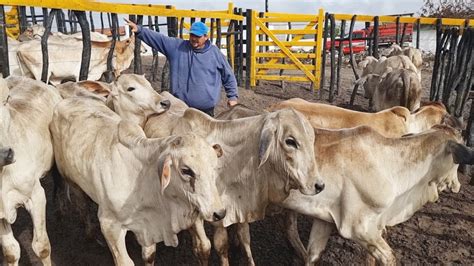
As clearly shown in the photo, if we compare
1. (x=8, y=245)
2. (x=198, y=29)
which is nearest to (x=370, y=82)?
(x=198, y=29)

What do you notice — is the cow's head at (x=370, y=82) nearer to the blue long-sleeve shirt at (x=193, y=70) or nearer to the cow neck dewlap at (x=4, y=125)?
the blue long-sleeve shirt at (x=193, y=70)

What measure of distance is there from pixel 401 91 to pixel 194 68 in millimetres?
3814

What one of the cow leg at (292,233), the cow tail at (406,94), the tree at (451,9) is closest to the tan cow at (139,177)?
the cow leg at (292,233)

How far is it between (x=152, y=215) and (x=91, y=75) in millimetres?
7487

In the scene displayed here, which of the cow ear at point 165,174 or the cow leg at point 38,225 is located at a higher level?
the cow ear at point 165,174

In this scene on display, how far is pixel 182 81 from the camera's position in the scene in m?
5.37

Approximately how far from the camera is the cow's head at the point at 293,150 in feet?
11.0

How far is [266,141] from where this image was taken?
3385 millimetres

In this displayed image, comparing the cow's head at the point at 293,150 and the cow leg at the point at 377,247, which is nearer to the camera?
the cow's head at the point at 293,150

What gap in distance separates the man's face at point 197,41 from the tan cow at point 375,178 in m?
1.88

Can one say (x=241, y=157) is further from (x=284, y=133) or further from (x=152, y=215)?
(x=152, y=215)

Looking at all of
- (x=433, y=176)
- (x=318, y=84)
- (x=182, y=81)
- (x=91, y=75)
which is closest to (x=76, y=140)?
(x=182, y=81)

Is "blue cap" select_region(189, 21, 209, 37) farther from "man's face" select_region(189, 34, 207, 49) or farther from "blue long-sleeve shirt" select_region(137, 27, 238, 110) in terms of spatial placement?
"blue long-sleeve shirt" select_region(137, 27, 238, 110)

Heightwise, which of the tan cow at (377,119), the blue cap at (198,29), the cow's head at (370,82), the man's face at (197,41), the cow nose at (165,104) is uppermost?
the blue cap at (198,29)
